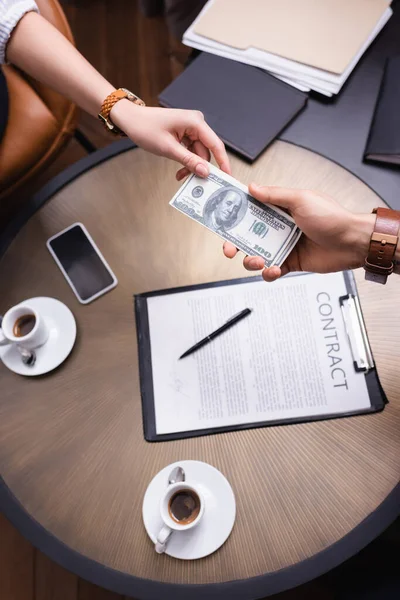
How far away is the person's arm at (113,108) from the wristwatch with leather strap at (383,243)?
11.4 inches

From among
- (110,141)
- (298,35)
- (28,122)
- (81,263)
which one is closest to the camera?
(81,263)

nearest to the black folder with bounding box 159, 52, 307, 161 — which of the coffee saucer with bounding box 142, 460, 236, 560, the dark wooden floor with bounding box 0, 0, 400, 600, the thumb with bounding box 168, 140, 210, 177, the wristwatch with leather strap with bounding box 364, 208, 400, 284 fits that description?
the thumb with bounding box 168, 140, 210, 177

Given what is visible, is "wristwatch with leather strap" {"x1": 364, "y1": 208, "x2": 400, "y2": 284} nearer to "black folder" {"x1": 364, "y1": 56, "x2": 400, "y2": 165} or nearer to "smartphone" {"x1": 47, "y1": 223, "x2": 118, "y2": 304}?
"black folder" {"x1": 364, "y1": 56, "x2": 400, "y2": 165}

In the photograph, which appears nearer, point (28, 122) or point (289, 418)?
point (289, 418)

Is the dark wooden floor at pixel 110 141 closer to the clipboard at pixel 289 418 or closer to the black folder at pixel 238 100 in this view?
the clipboard at pixel 289 418

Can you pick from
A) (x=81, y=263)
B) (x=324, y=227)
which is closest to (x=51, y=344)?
(x=81, y=263)

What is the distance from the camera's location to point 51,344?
929mm

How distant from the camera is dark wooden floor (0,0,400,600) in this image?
38.4 inches

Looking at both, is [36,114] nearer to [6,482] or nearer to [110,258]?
[110,258]

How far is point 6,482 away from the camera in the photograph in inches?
34.4

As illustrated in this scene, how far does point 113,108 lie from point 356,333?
635 millimetres

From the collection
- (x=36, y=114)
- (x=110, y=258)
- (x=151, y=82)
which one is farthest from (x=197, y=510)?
(x=151, y=82)

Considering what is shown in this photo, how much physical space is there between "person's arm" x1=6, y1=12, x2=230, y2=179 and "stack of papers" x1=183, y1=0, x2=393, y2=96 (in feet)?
0.87

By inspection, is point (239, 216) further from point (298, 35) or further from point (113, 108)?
point (298, 35)
